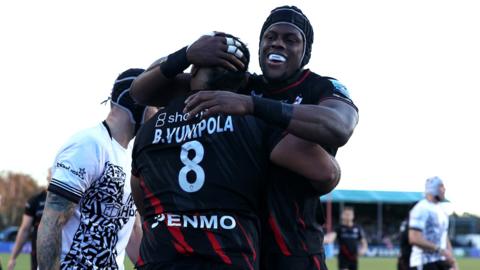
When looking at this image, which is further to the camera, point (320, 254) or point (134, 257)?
point (134, 257)

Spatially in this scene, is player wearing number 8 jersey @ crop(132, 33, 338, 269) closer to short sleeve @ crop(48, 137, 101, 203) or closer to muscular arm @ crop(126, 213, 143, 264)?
short sleeve @ crop(48, 137, 101, 203)

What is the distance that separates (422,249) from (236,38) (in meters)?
9.29

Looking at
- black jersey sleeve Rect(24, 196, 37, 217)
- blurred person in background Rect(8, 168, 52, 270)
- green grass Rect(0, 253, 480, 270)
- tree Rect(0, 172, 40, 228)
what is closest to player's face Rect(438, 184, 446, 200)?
blurred person in background Rect(8, 168, 52, 270)

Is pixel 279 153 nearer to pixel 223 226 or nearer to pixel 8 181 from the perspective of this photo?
pixel 223 226

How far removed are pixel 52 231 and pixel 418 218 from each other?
845 centimetres

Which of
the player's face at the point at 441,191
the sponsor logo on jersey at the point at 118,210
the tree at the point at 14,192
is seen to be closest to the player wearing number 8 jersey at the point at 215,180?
the sponsor logo on jersey at the point at 118,210

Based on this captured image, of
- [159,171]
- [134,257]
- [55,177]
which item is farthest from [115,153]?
[159,171]

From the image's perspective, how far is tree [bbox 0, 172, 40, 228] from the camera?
3061 inches

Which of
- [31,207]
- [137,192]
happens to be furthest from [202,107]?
[31,207]

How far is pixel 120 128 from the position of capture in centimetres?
Result: 596

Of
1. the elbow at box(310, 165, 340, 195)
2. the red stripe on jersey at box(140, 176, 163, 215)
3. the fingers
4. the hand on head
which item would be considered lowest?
the red stripe on jersey at box(140, 176, 163, 215)

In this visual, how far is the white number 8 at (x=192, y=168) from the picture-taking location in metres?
4.22

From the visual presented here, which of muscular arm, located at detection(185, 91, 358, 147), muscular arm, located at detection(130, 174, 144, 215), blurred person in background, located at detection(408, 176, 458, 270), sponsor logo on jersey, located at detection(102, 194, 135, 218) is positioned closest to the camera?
muscular arm, located at detection(185, 91, 358, 147)

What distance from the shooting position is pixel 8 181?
9006 centimetres
